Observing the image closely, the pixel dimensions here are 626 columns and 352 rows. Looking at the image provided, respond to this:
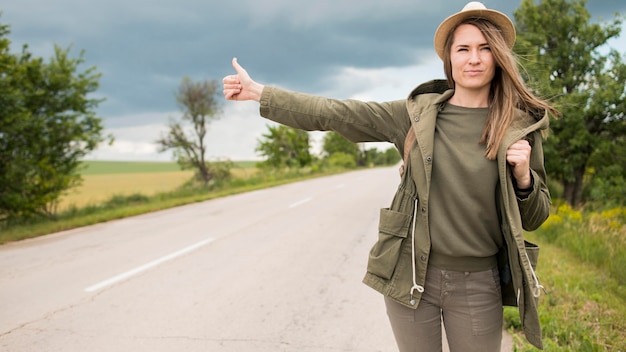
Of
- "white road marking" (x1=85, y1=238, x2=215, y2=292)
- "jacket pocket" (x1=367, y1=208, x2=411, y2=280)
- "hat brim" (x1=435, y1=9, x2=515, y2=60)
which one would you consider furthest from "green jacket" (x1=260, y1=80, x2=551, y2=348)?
"white road marking" (x1=85, y1=238, x2=215, y2=292)

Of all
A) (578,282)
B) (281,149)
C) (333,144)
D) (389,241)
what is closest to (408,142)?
(389,241)

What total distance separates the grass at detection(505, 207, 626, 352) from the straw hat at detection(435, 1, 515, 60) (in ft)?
7.95

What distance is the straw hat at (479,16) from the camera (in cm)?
190

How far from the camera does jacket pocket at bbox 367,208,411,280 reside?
1.96 meters

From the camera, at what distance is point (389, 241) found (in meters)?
→ 2.00

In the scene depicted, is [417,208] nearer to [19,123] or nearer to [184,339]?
[184,339]

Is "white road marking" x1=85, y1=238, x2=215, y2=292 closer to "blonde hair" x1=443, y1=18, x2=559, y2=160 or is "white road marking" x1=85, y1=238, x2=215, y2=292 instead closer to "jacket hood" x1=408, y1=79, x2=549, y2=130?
"jacket hood" x1=408, y1=79, x2=549, y2=130

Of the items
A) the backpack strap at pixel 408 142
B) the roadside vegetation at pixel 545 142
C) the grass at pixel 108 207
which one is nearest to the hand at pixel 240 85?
the backpack strap at pixel 408 142

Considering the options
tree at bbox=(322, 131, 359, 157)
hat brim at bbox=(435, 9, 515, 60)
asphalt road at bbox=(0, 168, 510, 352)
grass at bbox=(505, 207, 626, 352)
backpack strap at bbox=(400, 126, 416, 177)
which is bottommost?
grass at bbox=(505, 207, 626, 352)

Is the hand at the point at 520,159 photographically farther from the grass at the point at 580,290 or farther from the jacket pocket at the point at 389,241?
the grass at the point at 580,290

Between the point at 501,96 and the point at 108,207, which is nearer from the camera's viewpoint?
the point at 501,96

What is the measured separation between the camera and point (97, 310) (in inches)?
180

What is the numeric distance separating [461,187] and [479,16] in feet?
2.35

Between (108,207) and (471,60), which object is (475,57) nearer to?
(471,60)
